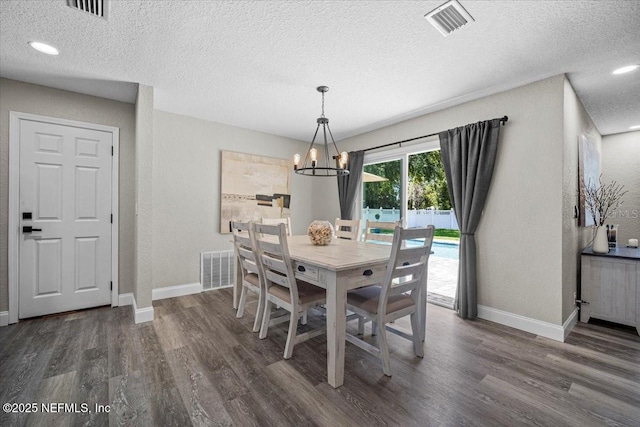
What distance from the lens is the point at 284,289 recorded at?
2293 millimetres

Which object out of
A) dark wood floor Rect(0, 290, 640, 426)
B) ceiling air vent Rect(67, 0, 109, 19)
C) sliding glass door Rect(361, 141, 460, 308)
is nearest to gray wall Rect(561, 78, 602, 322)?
dark wood floor Rect(0, 290, 640, 426)

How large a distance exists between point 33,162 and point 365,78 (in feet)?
11.5

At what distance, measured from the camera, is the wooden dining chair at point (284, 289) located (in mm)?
2000

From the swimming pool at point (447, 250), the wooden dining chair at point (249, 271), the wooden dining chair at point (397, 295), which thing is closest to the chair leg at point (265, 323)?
the wooden dining chair at point (249, 271)

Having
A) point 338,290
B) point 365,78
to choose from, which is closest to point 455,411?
point 338,290

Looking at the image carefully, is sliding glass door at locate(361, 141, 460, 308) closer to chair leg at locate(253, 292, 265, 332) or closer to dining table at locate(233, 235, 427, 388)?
dining table at locate(233, 235, 427, 388)

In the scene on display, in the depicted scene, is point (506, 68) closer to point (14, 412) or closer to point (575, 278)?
point (575, 278)

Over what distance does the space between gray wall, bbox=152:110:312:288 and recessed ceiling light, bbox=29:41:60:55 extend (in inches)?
50.2

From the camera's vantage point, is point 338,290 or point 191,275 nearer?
point 338,290

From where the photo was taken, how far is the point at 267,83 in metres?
2.76

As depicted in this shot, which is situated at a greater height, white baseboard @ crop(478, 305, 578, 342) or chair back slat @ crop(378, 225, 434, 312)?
chair back slat @ crop(378, 225, 434, 312)

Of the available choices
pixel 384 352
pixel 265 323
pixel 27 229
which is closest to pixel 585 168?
pixel 384 352

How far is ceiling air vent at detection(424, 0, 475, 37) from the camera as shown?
1.69 metres

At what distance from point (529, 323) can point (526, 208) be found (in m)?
1.12
